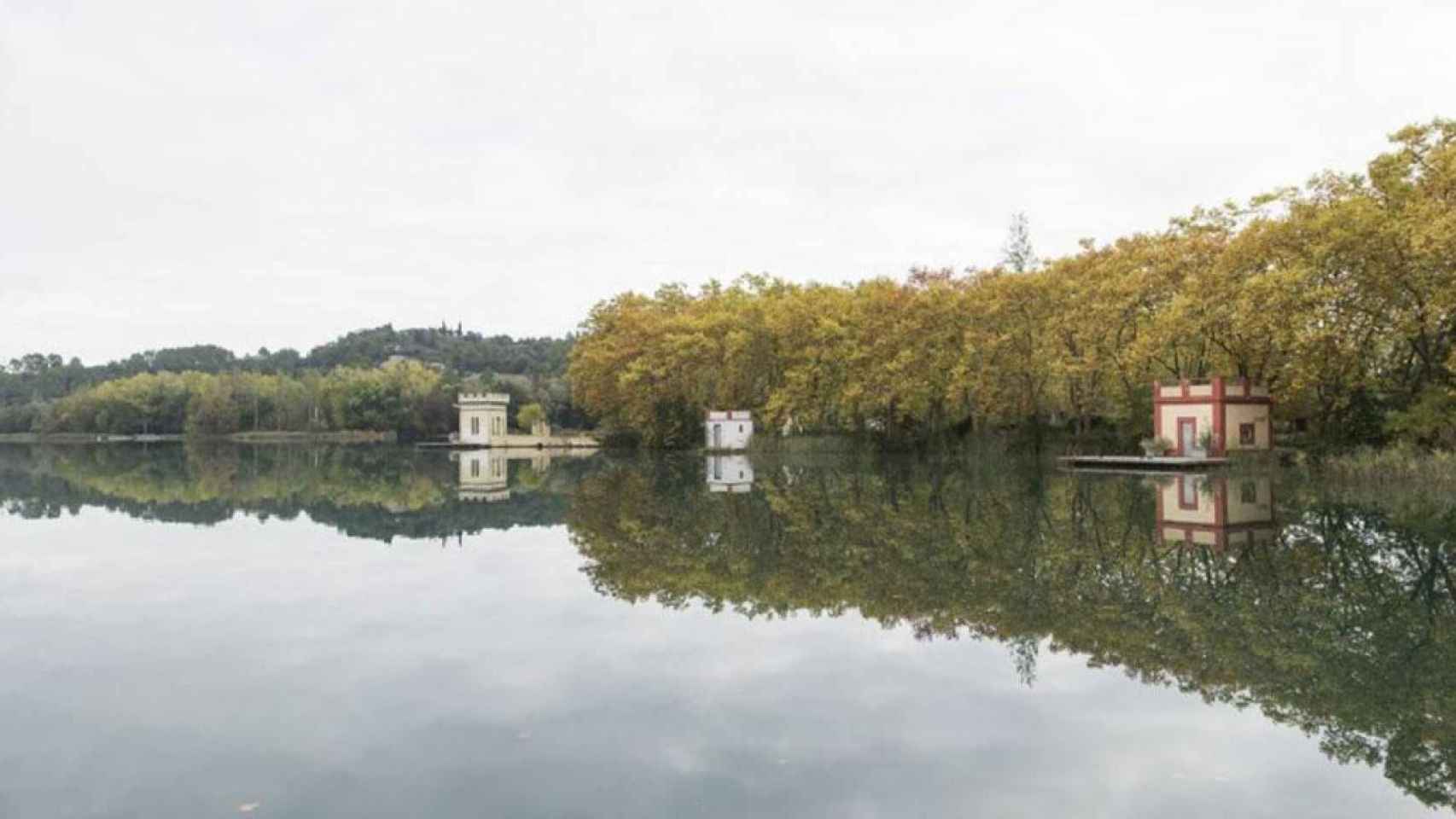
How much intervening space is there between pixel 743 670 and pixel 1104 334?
34.8 m

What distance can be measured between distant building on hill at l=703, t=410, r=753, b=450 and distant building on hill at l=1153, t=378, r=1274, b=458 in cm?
2330

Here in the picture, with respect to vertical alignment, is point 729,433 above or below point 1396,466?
above

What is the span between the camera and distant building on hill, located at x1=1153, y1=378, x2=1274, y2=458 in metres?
35.8

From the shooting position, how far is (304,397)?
109 meters

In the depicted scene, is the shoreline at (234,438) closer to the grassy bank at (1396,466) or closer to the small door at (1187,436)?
the small door at (1187,436)

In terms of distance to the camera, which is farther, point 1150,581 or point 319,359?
point 319,359

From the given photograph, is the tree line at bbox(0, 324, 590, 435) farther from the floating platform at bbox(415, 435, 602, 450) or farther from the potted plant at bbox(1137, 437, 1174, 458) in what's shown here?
the potted plant at bbox(1137, 437, 1174, 458)

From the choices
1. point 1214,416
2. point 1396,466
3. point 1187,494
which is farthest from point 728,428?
point 1396,466

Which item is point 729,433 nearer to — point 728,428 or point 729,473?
point 728,428

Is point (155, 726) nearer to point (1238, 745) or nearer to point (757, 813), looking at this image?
point (757, 813)

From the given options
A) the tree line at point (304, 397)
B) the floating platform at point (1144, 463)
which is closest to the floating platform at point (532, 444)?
the tree line at point (304, 397)

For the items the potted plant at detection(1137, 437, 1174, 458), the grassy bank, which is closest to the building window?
the grassy bank

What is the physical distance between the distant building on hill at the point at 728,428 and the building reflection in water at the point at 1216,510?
2867 cm

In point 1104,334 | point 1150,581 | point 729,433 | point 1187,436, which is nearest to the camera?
point 1150,581
